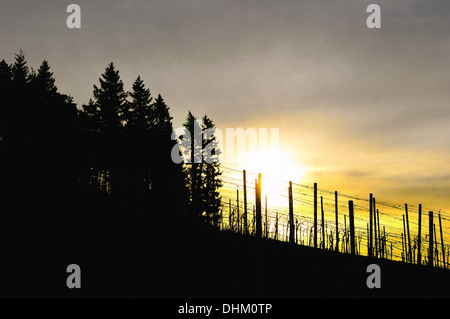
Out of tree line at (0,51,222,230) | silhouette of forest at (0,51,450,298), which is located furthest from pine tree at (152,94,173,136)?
silhouette of forest at (0,51,450,298)

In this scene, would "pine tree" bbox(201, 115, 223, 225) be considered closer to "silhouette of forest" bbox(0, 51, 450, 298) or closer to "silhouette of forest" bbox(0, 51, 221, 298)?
"silhouette of forest" bbox(0, 51, 221, 298)

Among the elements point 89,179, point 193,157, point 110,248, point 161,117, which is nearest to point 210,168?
point 193,157

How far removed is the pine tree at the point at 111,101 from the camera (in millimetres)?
43562

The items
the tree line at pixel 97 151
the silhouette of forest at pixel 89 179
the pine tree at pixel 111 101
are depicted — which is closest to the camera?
the silhouette of forest at pixel 89 179

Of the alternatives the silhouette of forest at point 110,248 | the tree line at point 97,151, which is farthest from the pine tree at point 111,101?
the silhouette of forest at point 110,248

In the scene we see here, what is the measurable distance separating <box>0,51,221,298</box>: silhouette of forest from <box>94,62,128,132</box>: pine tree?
0.47 ft

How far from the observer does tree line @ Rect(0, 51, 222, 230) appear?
24125mm

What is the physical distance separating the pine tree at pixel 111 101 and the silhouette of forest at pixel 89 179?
0.14 metres

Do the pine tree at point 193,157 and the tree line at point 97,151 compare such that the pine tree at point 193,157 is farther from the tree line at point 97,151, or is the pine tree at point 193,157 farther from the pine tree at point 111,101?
the pine tree at point 111,101

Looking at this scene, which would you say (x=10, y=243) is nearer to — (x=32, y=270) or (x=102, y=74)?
(x=32, y=270)

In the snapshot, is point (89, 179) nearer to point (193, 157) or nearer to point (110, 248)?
point (193, 157)

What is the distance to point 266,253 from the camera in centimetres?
1831
